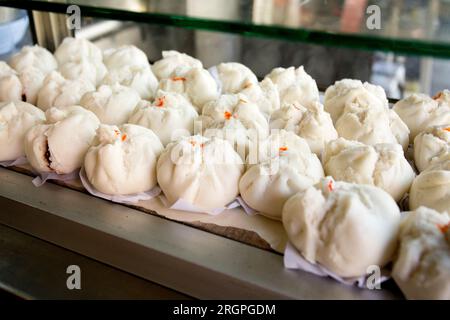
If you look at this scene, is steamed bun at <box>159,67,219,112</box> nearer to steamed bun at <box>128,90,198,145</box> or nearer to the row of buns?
the row of buns

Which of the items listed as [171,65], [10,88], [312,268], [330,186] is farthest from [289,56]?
[312,268]

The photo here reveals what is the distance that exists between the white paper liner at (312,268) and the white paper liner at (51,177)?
29.9 inches

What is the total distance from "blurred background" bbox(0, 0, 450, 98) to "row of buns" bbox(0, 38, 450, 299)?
0.85 feet

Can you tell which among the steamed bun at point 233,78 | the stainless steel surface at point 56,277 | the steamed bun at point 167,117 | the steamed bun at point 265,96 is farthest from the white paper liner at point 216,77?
the stainless steel surface at point 56,277

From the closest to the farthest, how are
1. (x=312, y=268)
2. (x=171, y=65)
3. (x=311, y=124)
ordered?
(x=312, y=268) < (x=311, y=124) < (x=171, y=65)

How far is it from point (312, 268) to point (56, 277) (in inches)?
29.5

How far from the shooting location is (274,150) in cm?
132

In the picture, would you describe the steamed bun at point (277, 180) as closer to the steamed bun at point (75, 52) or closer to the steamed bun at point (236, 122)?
the steamed bun at point (236, 122)

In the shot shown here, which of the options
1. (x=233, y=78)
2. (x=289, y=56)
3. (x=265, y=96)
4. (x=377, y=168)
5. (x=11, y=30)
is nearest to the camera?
(x=377, y=168)

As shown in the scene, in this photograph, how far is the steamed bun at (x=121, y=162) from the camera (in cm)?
129

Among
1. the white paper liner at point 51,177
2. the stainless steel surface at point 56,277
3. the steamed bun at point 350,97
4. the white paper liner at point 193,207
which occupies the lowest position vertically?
the stainless steel surface at point 56,277

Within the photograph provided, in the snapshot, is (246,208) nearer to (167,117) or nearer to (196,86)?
(167,117)
